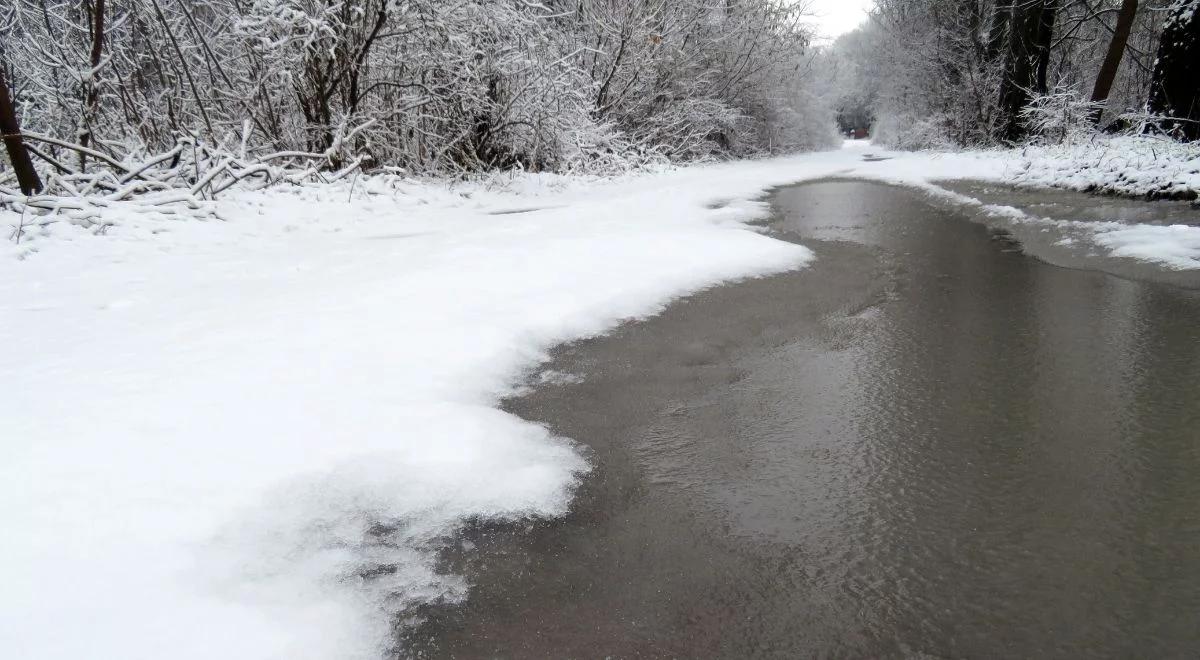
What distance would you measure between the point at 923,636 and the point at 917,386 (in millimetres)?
1744

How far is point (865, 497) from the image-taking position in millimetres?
2297

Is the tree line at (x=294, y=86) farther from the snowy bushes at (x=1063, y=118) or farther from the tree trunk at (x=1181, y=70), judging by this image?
the tree trunk at (x=1181, y=70)

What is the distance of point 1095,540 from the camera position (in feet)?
6.47

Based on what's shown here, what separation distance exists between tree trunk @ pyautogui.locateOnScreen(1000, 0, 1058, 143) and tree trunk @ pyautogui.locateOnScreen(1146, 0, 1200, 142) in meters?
4.46

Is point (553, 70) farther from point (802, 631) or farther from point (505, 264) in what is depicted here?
point (802, 631)

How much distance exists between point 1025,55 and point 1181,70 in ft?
23.1

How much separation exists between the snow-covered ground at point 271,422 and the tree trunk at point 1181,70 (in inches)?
247

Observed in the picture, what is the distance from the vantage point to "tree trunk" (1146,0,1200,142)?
10.4 metres

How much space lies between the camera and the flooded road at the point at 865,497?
1.70m

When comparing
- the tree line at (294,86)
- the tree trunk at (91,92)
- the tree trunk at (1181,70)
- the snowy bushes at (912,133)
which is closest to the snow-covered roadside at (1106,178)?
the tree trunk at (1181,70)

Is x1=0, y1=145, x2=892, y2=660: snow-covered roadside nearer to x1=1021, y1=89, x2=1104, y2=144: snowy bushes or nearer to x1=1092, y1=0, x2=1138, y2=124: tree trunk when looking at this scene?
x1=1021, y1=89, x2=1104, y2=144: snowy bushes

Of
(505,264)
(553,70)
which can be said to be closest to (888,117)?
(553,70)

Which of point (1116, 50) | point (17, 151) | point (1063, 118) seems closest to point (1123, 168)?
point (1063, 118)

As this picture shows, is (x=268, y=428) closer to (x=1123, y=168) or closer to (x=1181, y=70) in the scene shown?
(x=1123, y=168)
